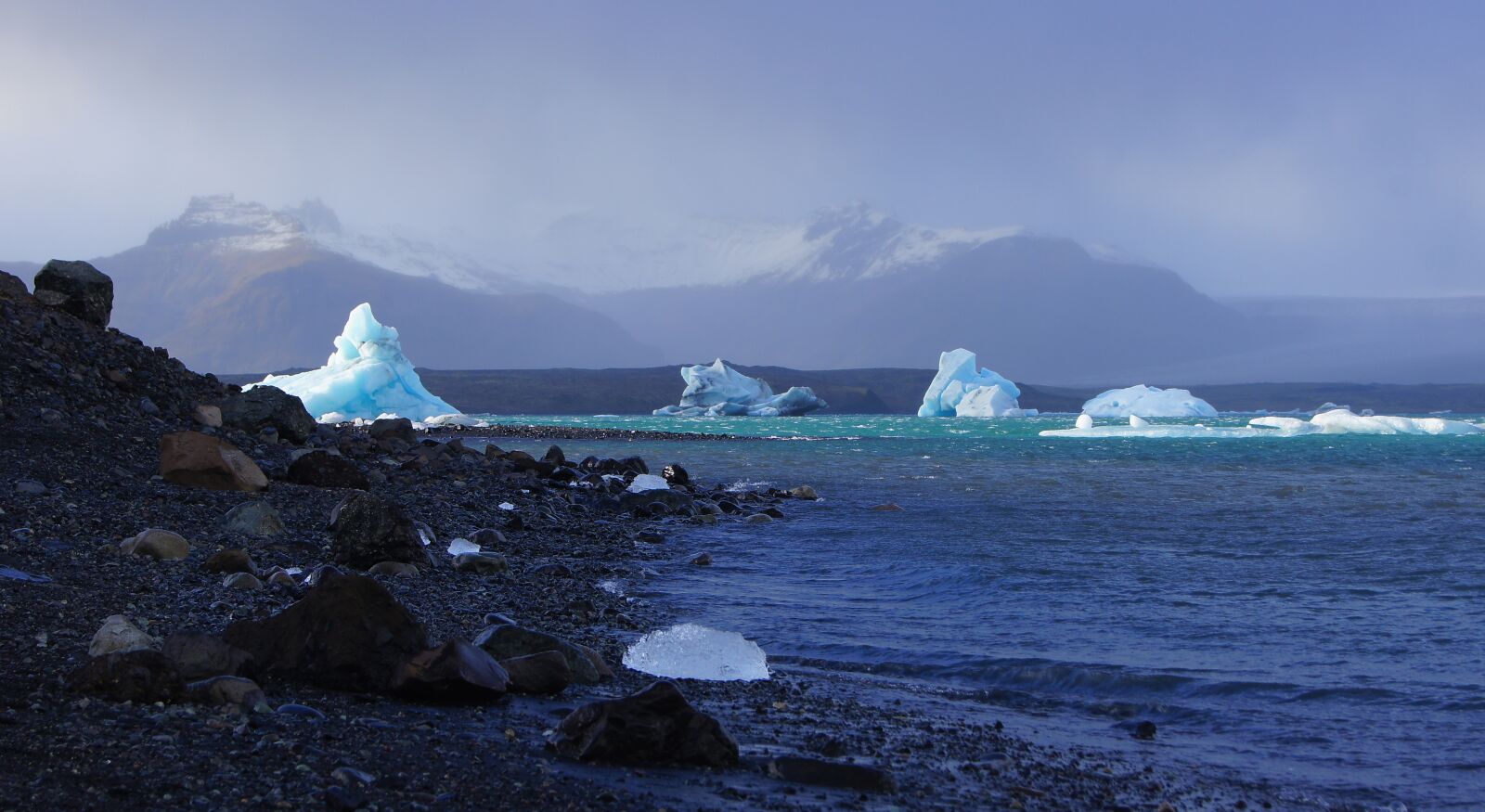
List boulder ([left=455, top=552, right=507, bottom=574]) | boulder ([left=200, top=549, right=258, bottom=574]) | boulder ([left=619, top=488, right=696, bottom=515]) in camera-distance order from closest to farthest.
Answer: boulder ([left=200, top=549, right=258, bottom=574]), boulder ([left=455, top=552, right=507, bottom=574]), boulder ([left=619, top=488, right=696, bottom=515])

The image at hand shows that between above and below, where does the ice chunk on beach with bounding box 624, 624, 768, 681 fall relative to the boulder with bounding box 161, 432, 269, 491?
below

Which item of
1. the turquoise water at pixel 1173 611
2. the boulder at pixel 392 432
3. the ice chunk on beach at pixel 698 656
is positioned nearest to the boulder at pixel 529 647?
the ice chunk on beach at pixel 698 656

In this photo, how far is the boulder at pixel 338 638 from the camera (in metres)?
4.16

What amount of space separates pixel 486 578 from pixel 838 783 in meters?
4.49

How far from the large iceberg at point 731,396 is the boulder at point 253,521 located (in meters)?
65.1

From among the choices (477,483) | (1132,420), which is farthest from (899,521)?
(1132,420)

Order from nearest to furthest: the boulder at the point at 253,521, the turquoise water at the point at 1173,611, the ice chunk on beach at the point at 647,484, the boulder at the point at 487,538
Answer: the turquoise water at the point at 1173,611 < the boulder at the point at 253,521 < the boulder at the point at 487,538 < the ice chunk on beach at the point at 647,484

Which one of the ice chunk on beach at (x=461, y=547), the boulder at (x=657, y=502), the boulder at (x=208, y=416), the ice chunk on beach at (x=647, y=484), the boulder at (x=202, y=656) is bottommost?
the boulder at (x=657, y=502)

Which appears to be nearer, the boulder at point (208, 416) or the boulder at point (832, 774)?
the boulder at point (832, 774)

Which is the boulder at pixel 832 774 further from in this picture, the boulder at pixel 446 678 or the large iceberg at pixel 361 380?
the large iceberg at pixel 361 380

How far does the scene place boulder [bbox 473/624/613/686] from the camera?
4.82 meters

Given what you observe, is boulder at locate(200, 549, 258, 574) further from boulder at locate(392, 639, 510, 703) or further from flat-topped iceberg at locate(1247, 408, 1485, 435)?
flat-topped iceberg at locate(1247, 408, 1485, 435)

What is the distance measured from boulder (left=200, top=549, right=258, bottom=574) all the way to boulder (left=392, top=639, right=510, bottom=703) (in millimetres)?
2388

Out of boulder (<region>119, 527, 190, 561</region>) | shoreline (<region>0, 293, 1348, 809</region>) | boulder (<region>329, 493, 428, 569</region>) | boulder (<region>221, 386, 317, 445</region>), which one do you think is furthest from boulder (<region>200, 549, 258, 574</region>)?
boulder (<region>221, 386, 317, 445</region>)
